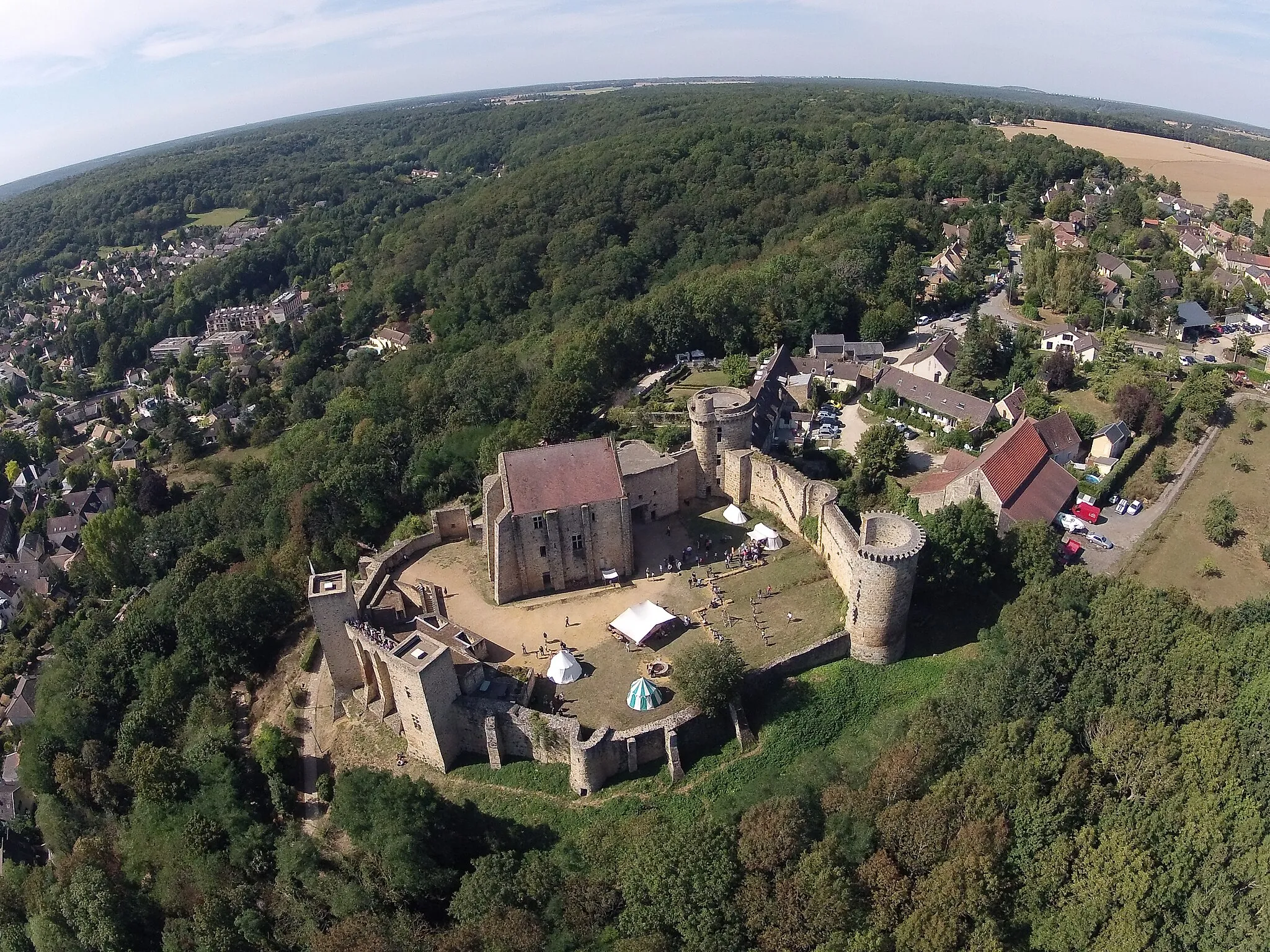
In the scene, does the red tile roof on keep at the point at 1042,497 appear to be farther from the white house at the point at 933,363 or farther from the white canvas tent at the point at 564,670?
the white canvas tent at the point at 564,670

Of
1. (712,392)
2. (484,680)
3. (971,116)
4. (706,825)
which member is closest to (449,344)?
(712,392)

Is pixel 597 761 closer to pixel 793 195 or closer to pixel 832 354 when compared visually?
pixel 832 354

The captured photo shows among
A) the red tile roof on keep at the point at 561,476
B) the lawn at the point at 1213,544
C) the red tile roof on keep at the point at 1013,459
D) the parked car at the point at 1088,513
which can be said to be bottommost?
the lawn at the point at 1213,544

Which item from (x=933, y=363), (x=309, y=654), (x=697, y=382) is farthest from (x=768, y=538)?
(x=933, y=363)

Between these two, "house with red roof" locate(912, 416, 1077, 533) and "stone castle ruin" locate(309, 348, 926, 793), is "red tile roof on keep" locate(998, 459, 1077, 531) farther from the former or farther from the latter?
"stone castle ruin" locate(309, 348, 926, 793)

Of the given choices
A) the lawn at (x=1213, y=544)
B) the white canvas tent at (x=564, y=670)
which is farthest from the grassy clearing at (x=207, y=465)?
the lawn at (x=1213, y=544)

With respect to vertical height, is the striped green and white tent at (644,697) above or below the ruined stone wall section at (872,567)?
below

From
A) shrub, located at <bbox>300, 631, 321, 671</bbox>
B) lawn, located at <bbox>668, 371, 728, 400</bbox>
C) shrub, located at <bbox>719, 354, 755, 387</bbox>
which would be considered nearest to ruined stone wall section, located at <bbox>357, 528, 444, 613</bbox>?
shrub, located at <bbox>300, 631, 321, 671</bbox>
